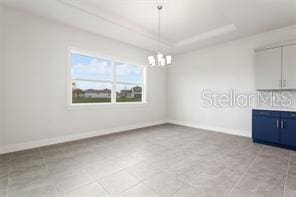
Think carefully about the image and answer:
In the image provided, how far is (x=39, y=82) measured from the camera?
3416 mm

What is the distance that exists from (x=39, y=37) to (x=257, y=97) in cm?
562

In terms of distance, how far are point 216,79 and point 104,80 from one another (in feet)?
11.8

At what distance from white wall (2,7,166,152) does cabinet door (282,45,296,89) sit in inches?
177

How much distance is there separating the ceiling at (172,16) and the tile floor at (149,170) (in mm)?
2880

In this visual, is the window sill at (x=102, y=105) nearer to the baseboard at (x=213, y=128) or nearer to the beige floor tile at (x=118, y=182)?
the baseboard at (x=213, y=128)

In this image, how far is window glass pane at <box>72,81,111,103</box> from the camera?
4.16 meters

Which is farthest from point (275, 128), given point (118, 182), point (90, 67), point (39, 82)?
point (39, 82)

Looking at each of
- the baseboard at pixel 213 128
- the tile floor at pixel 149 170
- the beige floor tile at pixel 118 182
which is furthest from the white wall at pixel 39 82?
the baseboard at pixel 213 128

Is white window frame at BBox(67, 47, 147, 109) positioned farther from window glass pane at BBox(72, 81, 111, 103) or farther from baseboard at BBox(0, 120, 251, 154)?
baseboard at BBox(0, 120, 251, 154)

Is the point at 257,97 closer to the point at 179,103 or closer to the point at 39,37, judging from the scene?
the point at 179,103

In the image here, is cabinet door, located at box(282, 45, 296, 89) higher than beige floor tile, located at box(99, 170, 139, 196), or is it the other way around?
cabinet door, located at box(282, 45, 296, 89)

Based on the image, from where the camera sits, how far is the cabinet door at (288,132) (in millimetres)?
3305

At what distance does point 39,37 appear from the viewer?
3.41 meters

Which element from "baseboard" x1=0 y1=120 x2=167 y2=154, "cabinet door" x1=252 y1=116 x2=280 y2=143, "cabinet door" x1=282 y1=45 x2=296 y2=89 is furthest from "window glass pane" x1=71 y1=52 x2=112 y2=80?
"cabinet door" x1=282 y1=45 x2=296 y2=89
